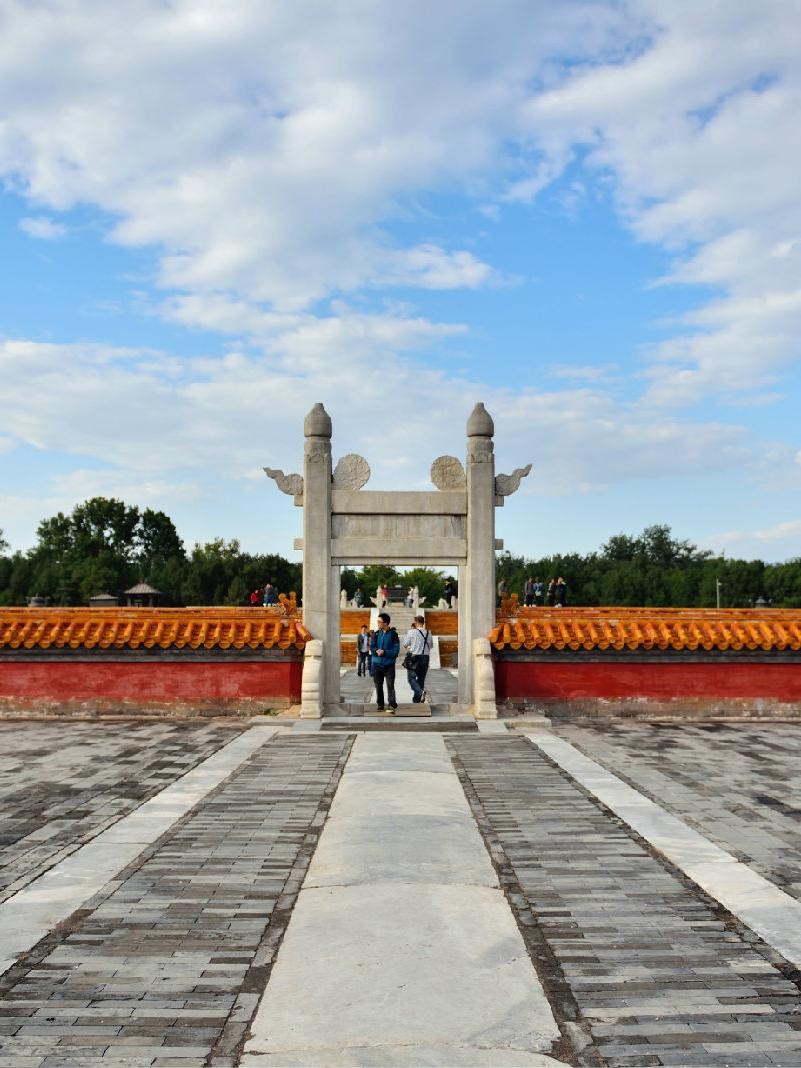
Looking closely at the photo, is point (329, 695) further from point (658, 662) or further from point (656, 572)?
point (656, 572)

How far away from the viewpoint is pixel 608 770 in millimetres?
9711

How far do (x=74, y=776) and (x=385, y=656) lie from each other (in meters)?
5.58

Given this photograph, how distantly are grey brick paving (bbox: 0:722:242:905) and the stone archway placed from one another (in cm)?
255

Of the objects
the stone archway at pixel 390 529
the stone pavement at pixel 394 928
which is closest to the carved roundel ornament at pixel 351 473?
the stone archway at pixel 390 529

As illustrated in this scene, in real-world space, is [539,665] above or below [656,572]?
below

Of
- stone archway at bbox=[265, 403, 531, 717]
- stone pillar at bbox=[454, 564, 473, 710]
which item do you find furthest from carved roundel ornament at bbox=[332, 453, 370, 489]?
stone pillar at bbox=[454, 564, 473, 710]

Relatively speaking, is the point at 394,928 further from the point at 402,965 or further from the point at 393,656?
the point at 393,656

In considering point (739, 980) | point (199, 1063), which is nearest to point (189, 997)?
point (199, 1063)

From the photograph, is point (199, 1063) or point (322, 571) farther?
point (322, 571)

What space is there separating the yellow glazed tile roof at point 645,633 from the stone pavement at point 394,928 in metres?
4.78

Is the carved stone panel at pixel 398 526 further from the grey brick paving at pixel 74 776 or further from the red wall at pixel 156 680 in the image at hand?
the grey brick paving at pixel 74 776

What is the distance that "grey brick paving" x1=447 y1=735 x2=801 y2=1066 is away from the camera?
3693 mm

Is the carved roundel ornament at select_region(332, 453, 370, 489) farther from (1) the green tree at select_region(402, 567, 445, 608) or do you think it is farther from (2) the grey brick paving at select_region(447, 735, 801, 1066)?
(1) the green tree at select_region(402, 567, 445, 608)

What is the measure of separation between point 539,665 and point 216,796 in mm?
7197
